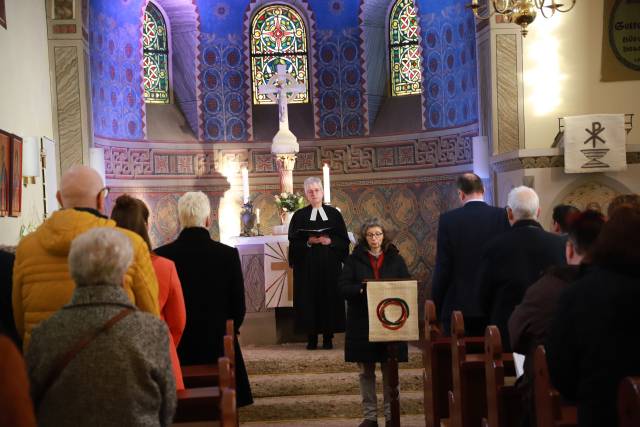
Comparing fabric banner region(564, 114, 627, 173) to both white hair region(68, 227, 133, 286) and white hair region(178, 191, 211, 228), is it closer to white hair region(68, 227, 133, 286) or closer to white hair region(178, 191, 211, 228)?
white hair region(178, 191, 211, 228)

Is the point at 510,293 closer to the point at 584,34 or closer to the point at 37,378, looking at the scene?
the point at 37,378

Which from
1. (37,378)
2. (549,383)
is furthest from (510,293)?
(37,378)

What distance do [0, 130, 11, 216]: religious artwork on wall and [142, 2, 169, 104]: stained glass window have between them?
5875 millimetres

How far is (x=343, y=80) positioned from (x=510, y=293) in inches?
358

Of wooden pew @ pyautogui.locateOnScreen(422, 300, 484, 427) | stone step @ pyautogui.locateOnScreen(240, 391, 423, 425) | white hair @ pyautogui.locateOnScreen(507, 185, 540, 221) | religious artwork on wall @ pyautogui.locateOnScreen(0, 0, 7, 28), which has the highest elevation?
religious artwork on wall @ pyautogui.locateOnScreen(0, 0, 7, 28)

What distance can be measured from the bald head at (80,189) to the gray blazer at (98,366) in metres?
0.96

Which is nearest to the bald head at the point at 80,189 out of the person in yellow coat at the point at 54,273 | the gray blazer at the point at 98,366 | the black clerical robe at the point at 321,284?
the person in yellow coat at the point at 54,273

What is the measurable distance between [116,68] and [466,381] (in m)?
8.80

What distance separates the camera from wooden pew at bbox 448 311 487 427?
4914mm

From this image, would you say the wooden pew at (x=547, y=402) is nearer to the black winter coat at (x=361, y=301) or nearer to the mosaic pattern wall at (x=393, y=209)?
the black winter coat at (x=361, y=301)

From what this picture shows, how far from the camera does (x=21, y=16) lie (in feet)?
29.9

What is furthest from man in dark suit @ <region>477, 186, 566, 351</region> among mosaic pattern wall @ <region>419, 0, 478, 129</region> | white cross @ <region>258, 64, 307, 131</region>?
white cross @ <region>258, 64, 307, 131</region>

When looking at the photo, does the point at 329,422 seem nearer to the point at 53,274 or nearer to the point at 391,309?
the point at 391,309

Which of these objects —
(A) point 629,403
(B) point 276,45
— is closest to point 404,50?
(B) point 276,45
